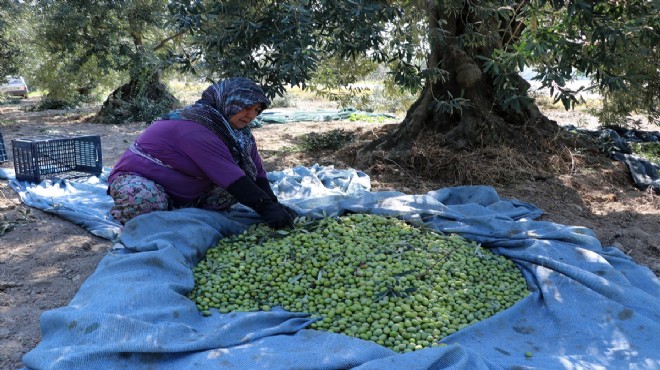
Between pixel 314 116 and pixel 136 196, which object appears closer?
pixel 136 196

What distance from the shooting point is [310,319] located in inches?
93.0

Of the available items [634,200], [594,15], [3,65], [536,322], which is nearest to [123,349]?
[536,322]

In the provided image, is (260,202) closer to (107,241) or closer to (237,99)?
(237,99)

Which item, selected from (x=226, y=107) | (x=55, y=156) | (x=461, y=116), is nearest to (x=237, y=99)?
(x=226, y=107)

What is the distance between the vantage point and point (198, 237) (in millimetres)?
2979

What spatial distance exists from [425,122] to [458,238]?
2.91 m

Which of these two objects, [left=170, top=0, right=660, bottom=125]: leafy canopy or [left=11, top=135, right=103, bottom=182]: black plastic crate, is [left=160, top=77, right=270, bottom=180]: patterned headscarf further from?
[left=11, top=135, right=103, bottom=182]: black plastic crate

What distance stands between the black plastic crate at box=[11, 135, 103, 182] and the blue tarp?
97.5 inches

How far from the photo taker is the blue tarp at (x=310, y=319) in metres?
2.01

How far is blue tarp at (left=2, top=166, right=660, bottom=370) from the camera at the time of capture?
201 cm

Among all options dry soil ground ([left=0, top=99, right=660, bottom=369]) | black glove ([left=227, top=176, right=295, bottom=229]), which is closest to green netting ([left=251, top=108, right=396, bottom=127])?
dry soil ground ([left=0, top=99, right=660, bottom=369])

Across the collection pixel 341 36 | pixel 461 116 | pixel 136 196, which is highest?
pixel 341 36

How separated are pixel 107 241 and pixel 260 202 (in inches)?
51.1

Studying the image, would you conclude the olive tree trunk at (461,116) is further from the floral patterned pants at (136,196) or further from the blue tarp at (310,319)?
the floral patterned pants at (136,196)
